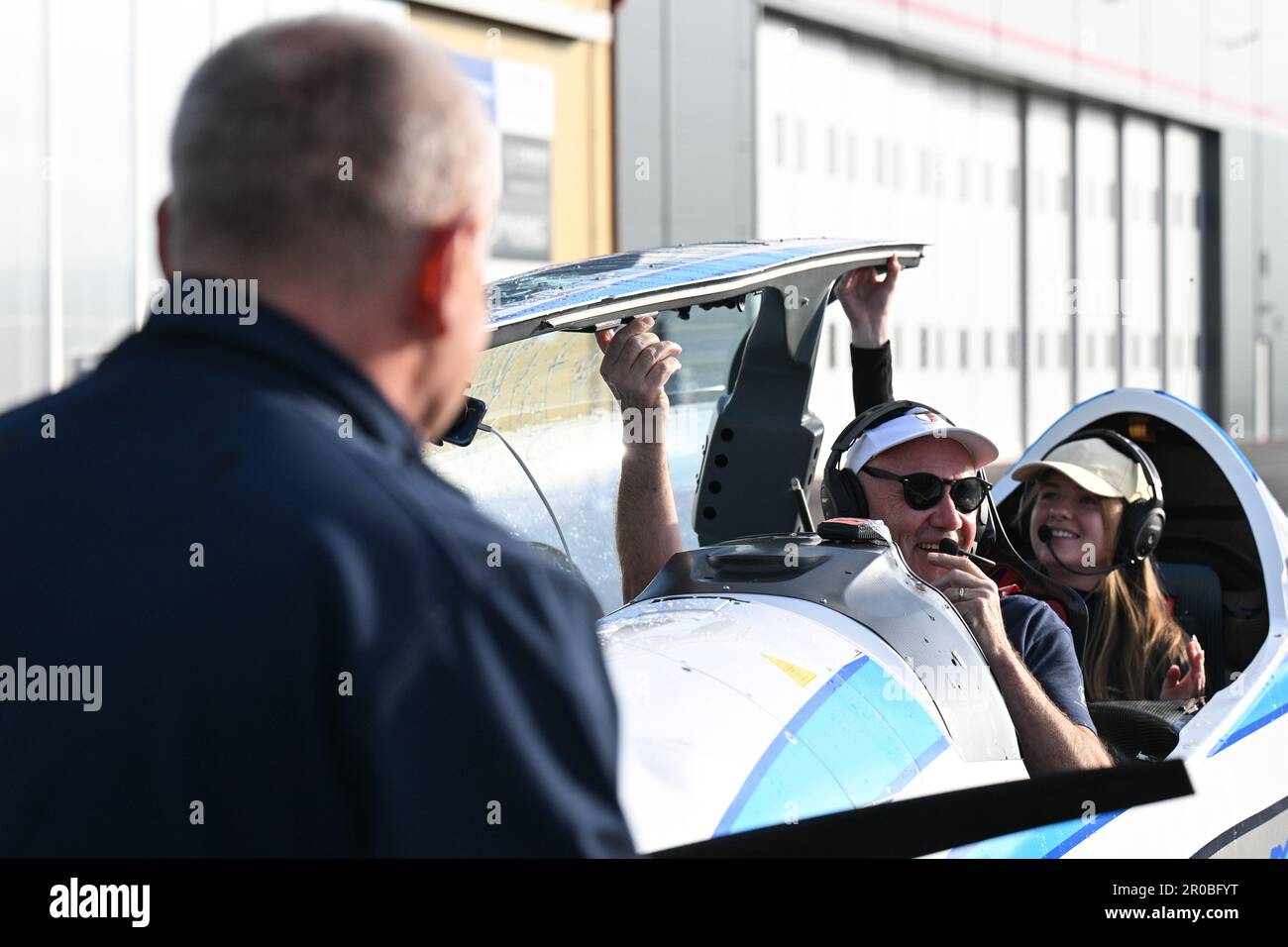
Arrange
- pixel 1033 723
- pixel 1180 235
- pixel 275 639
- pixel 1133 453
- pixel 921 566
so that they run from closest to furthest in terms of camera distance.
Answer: pixel 275 639
pixel 1033 723
pixel 921 566
pixel 1133 453
pixel 1180 235

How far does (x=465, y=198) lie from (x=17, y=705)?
1.59 ft

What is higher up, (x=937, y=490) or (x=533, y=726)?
(x=937, y=490)

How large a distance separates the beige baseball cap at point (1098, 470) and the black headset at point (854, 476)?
1.80 feet

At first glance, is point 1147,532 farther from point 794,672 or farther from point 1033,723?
point 794,672

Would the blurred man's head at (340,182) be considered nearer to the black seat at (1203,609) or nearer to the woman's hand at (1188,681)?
the woman's hand at (1188,681)

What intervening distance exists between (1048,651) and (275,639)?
231 cm

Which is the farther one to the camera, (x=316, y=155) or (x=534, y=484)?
(x=534, y=484)

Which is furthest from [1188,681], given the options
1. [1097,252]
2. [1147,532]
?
[1097,252]

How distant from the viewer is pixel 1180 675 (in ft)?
12.1

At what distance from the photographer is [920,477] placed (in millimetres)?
3033

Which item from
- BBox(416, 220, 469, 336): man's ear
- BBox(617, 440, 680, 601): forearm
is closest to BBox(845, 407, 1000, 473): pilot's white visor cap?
BBox(617, 440, 680, 601): forearm
